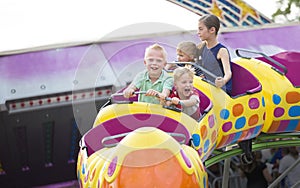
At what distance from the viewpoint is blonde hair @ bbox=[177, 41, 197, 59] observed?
416cm

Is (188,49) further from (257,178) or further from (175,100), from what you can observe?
(257,178)

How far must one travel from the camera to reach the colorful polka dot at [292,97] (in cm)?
444

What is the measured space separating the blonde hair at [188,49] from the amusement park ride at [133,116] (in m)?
0.24

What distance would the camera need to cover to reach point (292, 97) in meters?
4.45

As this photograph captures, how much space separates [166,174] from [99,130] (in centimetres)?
71

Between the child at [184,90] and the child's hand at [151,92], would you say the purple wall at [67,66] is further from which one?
the child's hand at [151,92]

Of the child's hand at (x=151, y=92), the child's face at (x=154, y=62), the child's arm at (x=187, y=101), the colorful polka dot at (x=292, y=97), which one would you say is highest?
the child's face at (x=154, y=62)

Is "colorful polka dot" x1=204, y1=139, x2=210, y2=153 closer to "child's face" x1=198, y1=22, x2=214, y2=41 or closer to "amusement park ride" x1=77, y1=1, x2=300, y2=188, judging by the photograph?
"amusement park ride" x1=77, y1=1, x2=300, y2=188

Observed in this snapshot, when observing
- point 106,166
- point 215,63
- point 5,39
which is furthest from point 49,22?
point 106,166

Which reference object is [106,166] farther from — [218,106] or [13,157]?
[13,157]

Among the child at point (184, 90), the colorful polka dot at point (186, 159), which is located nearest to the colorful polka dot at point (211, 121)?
the child at point (184, 90)

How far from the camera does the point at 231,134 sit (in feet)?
13.4

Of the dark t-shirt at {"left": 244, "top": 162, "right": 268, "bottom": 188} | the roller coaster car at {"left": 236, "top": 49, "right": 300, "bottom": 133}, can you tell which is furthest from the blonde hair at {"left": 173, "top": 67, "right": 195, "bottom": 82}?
the dark t-shirt at {"left": 244, "top": 162, "right": 268, "bottom": 188}

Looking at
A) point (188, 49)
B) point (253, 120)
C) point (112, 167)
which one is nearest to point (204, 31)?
point (188, 49)
